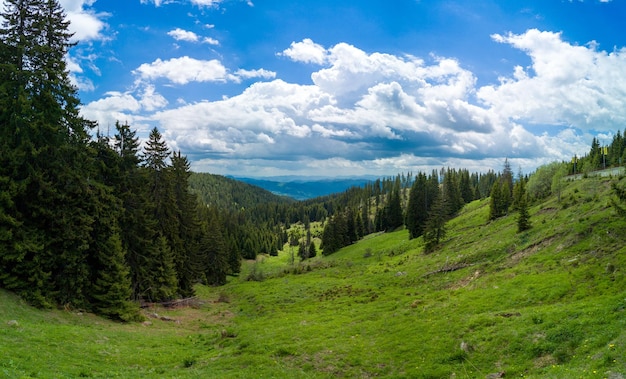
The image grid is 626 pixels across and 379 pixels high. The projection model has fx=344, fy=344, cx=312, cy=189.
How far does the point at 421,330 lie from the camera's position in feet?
74.4

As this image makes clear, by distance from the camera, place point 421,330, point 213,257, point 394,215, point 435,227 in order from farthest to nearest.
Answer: point 394,215 < point 213,257 < point 435,227 < point 421,330

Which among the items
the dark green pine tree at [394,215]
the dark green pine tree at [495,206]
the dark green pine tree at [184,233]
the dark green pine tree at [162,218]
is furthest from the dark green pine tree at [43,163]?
the dark green pine tree at [394,215]

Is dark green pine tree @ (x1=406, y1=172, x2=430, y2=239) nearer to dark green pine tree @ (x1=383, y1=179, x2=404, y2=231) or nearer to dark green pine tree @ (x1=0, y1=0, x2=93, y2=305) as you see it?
dark green pine tree @ (x1=383, y1=179, x2=404, y2=231)

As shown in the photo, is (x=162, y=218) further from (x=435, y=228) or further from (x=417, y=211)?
(x=417, y=211)

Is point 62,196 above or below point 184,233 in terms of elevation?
above

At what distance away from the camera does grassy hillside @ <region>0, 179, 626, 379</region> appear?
16016 millimetres

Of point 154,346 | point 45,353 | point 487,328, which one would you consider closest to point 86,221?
point 154,346

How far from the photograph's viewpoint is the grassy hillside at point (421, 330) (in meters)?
16.0

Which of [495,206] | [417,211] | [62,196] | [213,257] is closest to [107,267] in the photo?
[62,196]

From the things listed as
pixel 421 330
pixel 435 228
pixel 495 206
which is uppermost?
pixel 495 206

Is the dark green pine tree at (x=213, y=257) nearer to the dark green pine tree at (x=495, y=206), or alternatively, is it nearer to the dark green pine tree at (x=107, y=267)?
the dark green pine tree at (x=107, y=267)

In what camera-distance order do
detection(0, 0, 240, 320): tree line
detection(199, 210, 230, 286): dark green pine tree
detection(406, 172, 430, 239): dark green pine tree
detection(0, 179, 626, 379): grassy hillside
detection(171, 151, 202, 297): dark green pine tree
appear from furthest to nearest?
detection(406, 172, 430, 239): dark green pine tree
detection(199, 210, 230, 286): dark green pine tree
detection(171, 151, 202, 297): dark green pine tree
detection(0, 0, 240, 320): tree line
detection(0, 179, 626, 379): grassy hillside

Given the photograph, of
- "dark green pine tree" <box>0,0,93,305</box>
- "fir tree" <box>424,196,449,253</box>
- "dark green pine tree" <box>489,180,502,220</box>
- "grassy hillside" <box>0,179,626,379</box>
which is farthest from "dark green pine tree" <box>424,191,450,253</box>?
"dark green pine tree" <box>0,0,93,305</box>

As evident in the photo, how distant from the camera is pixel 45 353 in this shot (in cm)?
1769
